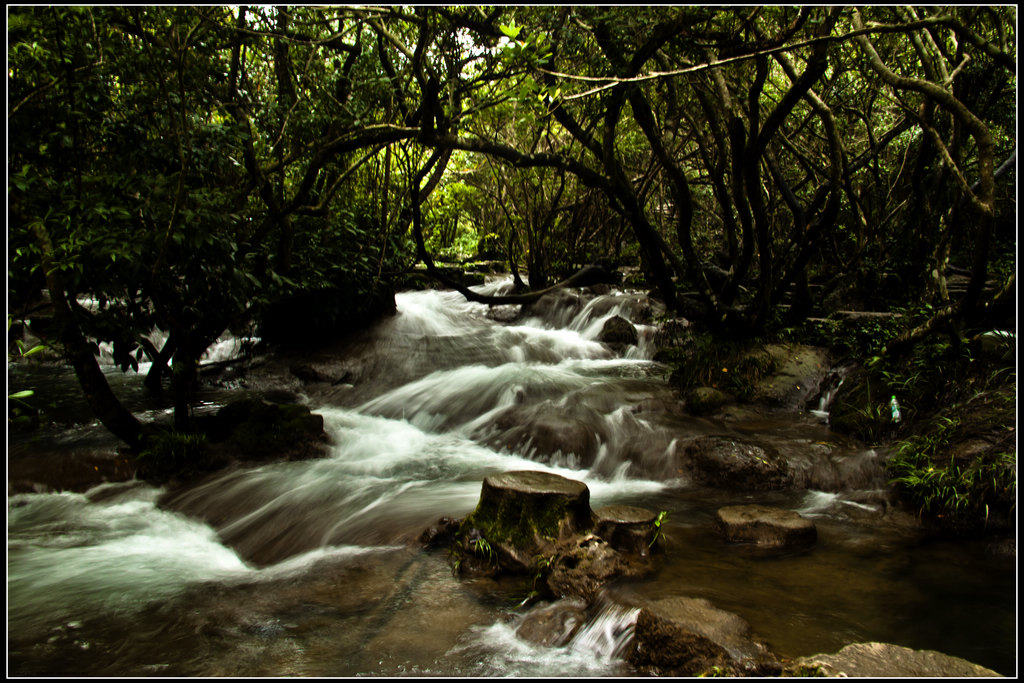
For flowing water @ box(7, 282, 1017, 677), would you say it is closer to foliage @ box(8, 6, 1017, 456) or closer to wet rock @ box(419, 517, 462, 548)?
wet rock @ box(419, 517, 462, 548)

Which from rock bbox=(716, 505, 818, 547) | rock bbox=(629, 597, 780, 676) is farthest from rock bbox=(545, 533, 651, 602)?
rock bbox=(716, 505, 818, 547)

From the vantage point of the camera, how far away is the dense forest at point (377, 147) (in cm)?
459

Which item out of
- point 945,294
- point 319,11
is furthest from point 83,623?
point 945,294

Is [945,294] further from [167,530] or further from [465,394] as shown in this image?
[167,530]

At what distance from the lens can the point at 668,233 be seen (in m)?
15.1

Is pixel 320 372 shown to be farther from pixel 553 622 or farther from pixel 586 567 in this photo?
pixel 553 622

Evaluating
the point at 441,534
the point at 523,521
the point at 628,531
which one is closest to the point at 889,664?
the point at 628,531

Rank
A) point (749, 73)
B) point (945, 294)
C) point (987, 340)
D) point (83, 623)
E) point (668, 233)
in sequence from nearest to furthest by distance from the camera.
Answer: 1. point (83, 623)
2. point (987, 340)
3. point (945, 294)
4. point (749, 73)
5. point (668, 233)

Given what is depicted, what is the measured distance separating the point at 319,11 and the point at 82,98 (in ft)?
8.55

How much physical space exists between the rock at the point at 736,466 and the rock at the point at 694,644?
243cm

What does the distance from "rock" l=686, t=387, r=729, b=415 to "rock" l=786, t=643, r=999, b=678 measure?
472cm

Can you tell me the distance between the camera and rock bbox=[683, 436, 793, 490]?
16.8ft

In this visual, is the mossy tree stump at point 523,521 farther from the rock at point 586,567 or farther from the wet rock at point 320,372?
the wet rock at point 320,372

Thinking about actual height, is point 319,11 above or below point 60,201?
above
